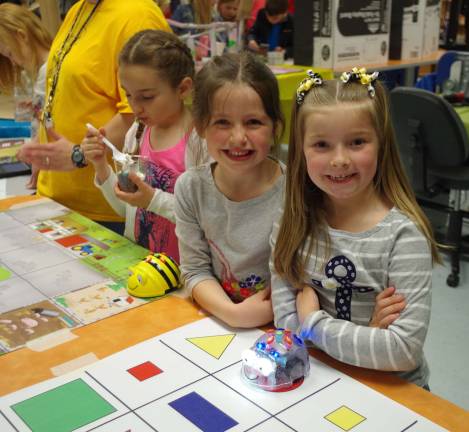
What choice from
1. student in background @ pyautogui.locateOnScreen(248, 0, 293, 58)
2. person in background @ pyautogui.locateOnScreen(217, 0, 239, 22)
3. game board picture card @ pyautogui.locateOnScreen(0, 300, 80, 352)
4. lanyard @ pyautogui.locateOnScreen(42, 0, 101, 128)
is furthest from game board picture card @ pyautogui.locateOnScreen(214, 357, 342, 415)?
student in background @ pyautogui.locateOnScreen(248, 0, 293, 58)

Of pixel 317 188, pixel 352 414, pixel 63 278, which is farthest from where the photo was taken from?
pixel 63 278

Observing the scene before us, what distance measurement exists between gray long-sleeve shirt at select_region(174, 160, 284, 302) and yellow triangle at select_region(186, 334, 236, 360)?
15cm

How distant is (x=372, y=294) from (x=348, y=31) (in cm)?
289

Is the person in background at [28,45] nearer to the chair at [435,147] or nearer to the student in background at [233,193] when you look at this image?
the student in background at [233,193]

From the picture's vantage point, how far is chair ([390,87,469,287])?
260 centimetres

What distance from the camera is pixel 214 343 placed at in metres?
1.00

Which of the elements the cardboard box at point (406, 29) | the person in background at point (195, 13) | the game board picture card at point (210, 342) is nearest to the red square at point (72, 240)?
the game board picture card at point (210, 342)

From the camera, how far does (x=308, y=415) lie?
2.65ft

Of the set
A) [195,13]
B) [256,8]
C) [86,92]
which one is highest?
[256,8]

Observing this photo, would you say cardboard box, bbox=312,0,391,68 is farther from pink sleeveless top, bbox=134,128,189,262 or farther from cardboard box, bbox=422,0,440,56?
pink sleeveless top, bbox=134,128,189,262

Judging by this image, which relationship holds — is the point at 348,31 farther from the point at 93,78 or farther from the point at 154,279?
the point at 154,279

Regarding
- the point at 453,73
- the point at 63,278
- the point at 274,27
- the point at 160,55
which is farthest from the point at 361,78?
the point at 274,27

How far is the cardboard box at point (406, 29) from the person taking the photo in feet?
12.5

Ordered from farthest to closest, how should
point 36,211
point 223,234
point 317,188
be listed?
1. point 36,211
2. point 223,234
3. point 317,188
